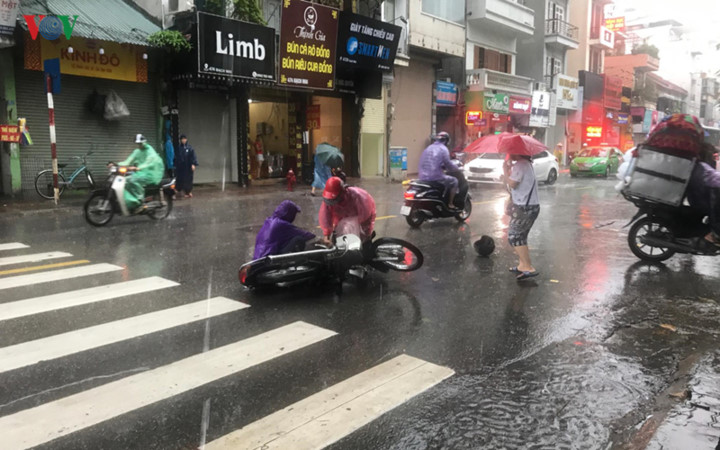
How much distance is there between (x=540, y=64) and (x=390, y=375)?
122ft

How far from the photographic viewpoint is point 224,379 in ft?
12.9

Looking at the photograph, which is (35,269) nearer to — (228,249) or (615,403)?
(228,249)

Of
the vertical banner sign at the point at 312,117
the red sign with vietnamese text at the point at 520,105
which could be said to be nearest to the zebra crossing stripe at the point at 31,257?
the vertical banner sign at the point at 312,117

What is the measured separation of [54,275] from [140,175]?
14.1ft

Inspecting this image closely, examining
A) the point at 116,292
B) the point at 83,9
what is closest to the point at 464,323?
the point at 116,292

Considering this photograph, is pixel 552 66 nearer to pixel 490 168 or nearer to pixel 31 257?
pixel 490 168

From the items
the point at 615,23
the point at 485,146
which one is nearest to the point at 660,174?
the point at 485,146

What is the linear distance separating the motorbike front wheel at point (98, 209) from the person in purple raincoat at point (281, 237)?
5.74 metres

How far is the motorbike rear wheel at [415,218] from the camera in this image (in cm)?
1077

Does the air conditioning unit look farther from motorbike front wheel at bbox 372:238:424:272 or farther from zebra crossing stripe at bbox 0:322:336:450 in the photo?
zebra crossing stripe at bbox 0:322:336:450

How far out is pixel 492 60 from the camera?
32469mm

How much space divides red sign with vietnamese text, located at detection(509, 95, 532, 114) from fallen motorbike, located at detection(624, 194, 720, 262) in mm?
26055

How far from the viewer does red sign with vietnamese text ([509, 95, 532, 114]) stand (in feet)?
108

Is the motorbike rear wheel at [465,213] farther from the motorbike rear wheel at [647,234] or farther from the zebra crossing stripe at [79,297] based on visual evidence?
the zebra crossing stripe at [79,297]
